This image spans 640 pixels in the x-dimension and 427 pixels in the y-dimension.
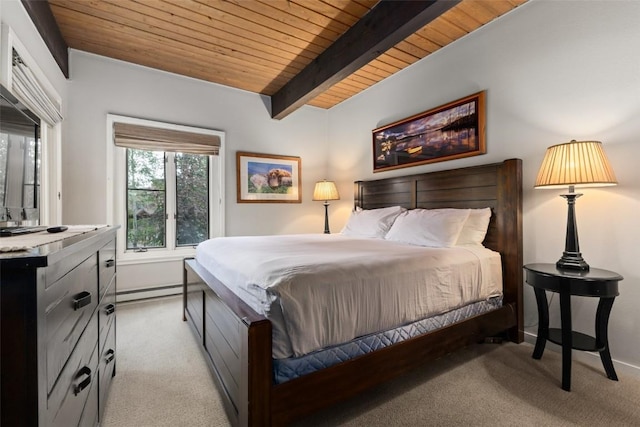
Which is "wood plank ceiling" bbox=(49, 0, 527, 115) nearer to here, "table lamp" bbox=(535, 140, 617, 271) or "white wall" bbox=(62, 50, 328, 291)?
"white wall" bbox=(62, 50, 328, 291)

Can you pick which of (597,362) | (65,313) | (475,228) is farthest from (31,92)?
(597,362)

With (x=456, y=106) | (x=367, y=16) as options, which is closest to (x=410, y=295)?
(x=456, y=106)

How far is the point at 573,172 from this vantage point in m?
1.82

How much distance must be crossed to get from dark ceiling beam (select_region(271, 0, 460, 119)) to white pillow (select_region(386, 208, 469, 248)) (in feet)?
4.82

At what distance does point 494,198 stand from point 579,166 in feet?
2.36

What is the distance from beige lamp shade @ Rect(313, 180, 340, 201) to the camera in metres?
4.20

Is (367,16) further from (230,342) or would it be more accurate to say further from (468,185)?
(230,342)

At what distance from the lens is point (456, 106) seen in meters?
2.86

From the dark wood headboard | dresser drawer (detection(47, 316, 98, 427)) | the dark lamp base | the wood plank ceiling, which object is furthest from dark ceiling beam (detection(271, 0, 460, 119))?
dresser drawer (detection(47, 316, 98, 427))

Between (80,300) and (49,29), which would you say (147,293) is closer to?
(49,29)

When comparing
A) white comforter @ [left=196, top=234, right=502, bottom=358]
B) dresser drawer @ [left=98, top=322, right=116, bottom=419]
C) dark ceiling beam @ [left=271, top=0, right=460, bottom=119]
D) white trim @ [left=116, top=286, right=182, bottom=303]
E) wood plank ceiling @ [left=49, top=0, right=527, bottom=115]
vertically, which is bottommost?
white trim @ [left=116, top=286, right=182, bottom=303]

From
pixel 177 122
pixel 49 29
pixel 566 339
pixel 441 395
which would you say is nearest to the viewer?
pixel 441 395

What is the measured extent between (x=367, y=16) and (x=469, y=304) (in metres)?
2.43

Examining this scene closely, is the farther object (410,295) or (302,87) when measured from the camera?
(302,87)
